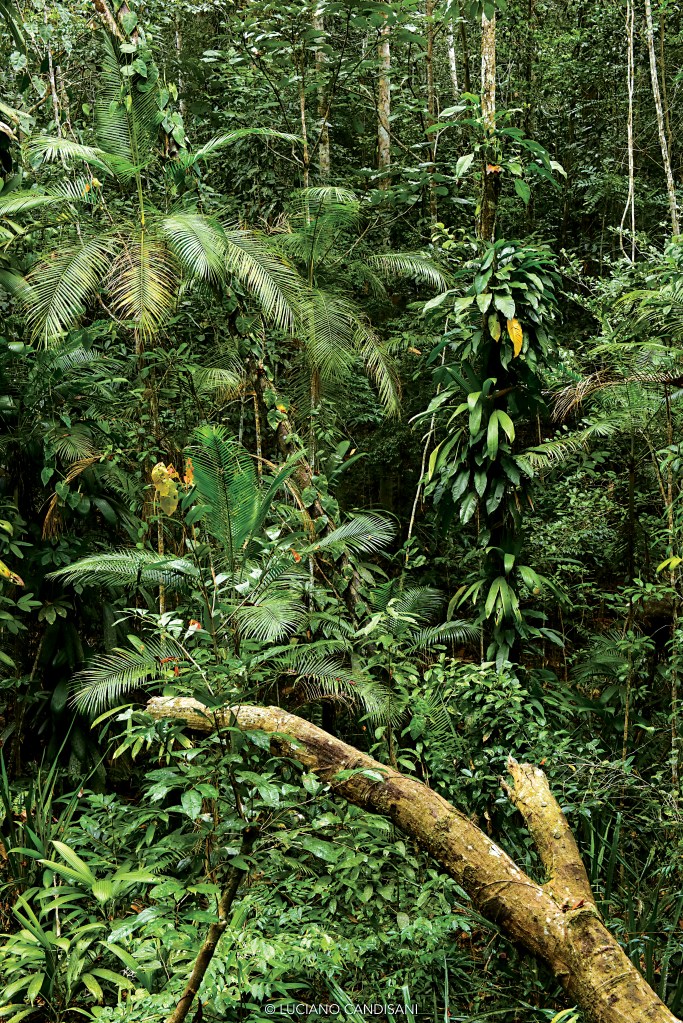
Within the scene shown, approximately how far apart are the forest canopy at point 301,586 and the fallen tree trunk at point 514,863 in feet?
0.04

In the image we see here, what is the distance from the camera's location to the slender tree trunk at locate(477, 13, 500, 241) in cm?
425

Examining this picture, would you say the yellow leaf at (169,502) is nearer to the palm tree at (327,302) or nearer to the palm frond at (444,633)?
the palm tree at (327,302)

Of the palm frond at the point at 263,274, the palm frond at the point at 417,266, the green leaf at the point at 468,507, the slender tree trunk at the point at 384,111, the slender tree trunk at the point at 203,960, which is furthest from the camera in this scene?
the slender tree trunk at the point at 384,111

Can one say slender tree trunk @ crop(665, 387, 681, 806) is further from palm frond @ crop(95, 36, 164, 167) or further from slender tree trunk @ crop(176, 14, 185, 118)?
→ slender tree trunk @ crop(176, 14, 185, 118)

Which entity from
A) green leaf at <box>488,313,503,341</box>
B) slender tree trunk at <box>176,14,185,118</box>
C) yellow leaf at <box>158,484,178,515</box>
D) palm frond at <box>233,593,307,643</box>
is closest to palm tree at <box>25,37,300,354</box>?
yellow leaf at <box>158,484,178,515</box>

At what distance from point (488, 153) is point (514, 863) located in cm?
355

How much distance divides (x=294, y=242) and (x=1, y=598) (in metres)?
3.14

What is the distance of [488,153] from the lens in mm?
4250

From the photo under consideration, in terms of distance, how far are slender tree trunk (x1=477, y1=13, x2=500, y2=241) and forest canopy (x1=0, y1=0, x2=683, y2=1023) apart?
23 mm

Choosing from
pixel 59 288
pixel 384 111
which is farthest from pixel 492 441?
pixel 384 111

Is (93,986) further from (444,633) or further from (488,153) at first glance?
(488,153)

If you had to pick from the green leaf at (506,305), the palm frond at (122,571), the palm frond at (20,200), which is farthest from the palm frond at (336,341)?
the palm frond at (122,571)

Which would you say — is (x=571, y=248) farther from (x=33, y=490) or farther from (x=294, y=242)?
(x=33, y=490)

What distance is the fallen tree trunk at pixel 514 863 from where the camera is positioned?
225 cm
